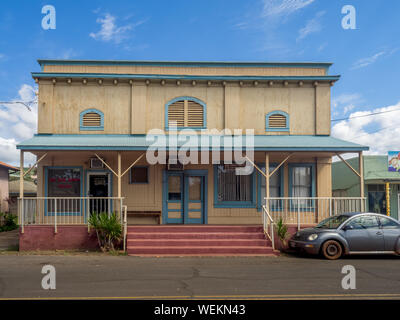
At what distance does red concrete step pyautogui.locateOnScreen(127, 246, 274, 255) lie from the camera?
11695 mm

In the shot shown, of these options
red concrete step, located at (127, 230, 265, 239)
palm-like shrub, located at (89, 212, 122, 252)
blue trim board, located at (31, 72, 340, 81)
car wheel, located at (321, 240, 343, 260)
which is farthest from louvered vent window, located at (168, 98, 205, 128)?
car wheel, located at (321, 240, 343, 260)

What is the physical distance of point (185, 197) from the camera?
14.9m

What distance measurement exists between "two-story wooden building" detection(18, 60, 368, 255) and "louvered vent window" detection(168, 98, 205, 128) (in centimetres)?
4

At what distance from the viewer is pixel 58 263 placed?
1029 centimetres

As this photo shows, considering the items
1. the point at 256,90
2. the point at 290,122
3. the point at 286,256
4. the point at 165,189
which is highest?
the point at 256,90

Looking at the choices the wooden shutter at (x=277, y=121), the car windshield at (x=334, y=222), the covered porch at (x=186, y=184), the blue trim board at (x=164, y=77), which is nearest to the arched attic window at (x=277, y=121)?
the wooden shutter at (x=277, y=121)

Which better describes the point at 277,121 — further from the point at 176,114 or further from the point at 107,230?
the point at 107,230

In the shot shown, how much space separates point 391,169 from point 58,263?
1714 centimetres

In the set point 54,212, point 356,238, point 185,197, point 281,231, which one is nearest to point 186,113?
point 185,197

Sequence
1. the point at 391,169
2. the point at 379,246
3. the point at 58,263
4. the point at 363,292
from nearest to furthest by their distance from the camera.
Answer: the point at 363,292, the point at 58,263, the point at 379,246, the point at 391,169

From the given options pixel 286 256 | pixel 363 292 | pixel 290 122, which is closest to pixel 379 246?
pixel 286 256

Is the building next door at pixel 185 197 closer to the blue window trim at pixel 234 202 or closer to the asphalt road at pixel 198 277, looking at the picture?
the blue window trim at pixel 234 202

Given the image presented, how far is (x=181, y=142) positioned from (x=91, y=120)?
13.3 ft

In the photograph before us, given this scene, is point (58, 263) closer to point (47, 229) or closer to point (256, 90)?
point (47, 229)
